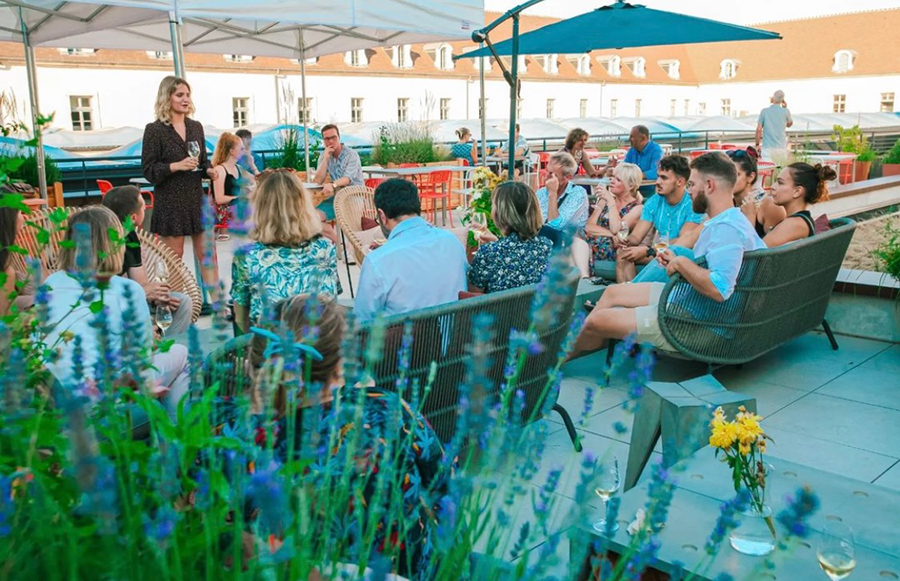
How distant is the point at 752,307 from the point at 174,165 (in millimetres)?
3604

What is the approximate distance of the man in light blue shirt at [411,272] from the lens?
11.2 feet

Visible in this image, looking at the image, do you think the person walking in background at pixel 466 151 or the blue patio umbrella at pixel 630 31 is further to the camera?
the person walking in background at pixel 466 151

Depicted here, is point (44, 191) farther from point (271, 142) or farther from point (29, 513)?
point (29, 513)

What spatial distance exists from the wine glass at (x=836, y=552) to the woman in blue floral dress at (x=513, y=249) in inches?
77.3

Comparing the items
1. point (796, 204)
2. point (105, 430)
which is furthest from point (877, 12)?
point (105, 430)

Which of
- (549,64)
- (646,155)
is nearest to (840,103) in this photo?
(549,64)

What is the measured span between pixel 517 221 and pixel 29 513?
9.84 ft

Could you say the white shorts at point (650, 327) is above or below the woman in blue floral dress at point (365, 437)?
below

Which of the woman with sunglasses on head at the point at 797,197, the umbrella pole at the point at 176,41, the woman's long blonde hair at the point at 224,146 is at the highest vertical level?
the umbrella pole at the point at 176,41

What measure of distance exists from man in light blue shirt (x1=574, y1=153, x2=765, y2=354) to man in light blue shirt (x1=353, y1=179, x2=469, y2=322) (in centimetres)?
90

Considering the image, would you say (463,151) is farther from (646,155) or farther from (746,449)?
(746,449)

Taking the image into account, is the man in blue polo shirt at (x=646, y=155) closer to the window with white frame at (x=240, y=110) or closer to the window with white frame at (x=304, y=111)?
the window with white frame at (x=304, y=111)

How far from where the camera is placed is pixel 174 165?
5383 millimetres

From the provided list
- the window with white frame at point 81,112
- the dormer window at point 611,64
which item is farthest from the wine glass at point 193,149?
the dormer window at point 611,64
